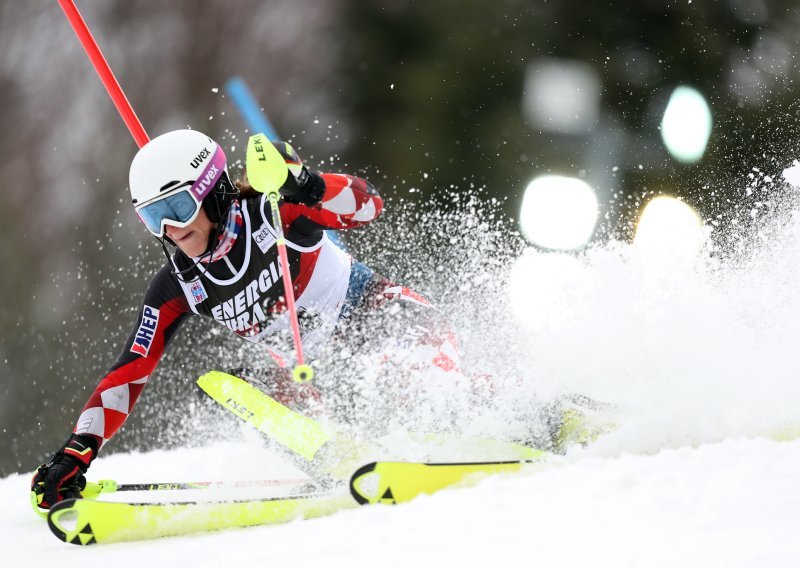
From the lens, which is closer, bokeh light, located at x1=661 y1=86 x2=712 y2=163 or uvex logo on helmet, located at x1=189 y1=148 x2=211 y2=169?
uvex logo on helmet, located at x1=189 y1=148 x2=211 y2=169

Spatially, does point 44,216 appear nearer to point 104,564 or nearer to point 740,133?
point 740,133

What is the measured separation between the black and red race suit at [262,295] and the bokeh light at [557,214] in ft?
24.1

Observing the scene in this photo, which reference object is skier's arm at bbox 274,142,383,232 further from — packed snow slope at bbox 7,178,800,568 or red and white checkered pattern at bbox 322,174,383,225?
packed snow slope at bbox 7,178,800,568

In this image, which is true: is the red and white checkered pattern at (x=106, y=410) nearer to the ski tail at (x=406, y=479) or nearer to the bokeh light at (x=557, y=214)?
the ski tail at (x=406, y=479)

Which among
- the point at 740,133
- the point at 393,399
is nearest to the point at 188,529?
the point at 393,399

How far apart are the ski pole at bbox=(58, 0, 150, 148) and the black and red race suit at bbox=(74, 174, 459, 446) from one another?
580 mm

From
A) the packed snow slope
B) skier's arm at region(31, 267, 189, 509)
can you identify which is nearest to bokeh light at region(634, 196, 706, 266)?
the packed snow slope

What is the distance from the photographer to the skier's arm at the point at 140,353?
3367 mm

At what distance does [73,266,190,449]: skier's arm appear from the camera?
133 inches

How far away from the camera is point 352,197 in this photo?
3.08m

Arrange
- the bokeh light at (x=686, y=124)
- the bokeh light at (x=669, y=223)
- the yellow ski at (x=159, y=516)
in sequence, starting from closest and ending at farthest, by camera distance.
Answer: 1. the yellow ski at (x=159, y=516)
2. the bokeh light at (x=669, y=223)
3. the bokeh light at (x=686, y=124)

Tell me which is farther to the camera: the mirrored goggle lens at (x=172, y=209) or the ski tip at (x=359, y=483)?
the mirrored goggle lens at (x=172, y=209)

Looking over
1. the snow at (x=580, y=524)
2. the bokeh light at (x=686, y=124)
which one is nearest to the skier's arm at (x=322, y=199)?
the snow at (x=580, y=524)

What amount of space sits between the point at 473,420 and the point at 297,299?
81 cm
